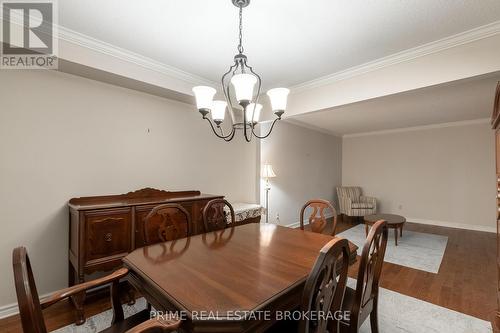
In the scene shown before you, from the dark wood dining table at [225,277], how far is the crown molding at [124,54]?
194 centimetres

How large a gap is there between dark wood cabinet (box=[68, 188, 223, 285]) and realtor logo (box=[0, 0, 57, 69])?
1.32 meters

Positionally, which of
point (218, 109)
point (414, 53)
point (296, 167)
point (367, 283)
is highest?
point (414, 53)

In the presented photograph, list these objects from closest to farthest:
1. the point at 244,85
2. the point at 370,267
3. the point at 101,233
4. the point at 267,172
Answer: the point at 370,267 → the point at 244,85 → the point at 101,233 → the point at 267,172

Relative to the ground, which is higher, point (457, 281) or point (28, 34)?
point (28, 34)

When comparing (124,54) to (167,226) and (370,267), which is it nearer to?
(167,226)

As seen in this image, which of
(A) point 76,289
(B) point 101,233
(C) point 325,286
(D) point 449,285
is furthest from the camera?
(D) point 449,285

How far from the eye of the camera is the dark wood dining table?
0.87 m

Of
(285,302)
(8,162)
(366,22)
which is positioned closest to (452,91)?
(366,22)

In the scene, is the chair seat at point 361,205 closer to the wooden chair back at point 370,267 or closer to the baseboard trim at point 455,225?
the baseboard trim at point 455,225

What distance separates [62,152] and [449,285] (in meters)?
4.38

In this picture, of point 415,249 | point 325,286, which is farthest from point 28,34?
point 415,249

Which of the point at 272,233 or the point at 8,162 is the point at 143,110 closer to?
the point at 8,162

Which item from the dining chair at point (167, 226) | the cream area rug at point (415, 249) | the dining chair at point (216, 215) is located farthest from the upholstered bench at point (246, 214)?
the cream area rug at point (415, 249)

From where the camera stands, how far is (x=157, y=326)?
774 mm
